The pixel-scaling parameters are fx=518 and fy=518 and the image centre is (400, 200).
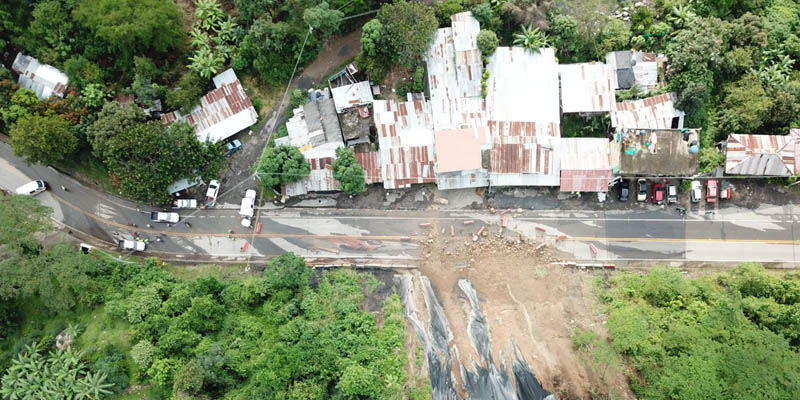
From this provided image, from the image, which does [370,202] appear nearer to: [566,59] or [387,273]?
[387,273]

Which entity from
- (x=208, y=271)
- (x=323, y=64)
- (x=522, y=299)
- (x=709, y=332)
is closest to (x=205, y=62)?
(x=323, y=64)

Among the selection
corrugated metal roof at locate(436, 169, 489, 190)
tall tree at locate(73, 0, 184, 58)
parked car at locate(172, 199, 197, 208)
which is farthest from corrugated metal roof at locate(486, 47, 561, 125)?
tall tree at locate(73, 0, 184, 58)

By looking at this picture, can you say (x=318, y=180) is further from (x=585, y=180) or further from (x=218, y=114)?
(x=585, y=180)

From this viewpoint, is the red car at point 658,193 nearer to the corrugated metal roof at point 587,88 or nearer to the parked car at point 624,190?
the parked car at point 624,190

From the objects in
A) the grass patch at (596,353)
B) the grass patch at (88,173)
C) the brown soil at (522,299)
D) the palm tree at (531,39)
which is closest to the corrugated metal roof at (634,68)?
the palm tree at (531,39)

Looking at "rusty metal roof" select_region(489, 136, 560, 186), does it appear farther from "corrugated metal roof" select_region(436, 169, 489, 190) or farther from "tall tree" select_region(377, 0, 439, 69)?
"tall tree" select_region(377, 0, 439, 69)

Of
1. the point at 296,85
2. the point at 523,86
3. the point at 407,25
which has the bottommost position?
the point at 523,86
